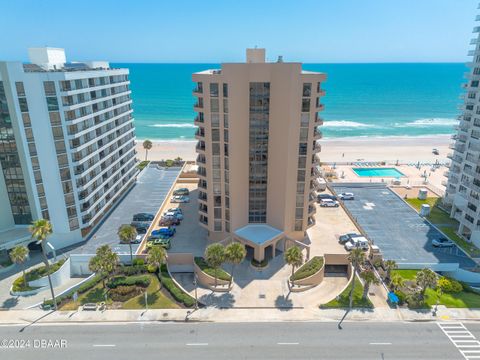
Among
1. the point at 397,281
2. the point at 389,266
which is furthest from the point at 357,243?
the point at 397,281

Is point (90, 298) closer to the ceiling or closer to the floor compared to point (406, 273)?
closer to the floor

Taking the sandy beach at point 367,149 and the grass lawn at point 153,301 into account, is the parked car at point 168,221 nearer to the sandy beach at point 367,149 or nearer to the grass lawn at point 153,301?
the grass lawn at point 153,301

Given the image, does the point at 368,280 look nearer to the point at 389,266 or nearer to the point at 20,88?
the point at 389,266

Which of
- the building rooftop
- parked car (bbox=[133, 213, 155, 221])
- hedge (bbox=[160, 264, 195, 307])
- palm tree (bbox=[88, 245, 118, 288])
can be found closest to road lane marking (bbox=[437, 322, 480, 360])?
the building rooftop

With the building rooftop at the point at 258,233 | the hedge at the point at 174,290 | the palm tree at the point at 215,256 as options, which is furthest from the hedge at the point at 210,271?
the building rooftop at the point at 258,233

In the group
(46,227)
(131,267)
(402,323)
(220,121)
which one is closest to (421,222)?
(402,323)

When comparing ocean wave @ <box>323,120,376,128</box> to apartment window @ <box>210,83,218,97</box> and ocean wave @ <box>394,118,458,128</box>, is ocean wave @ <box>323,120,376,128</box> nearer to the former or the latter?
ocean wave @ <box>394,118,458,128</box>
